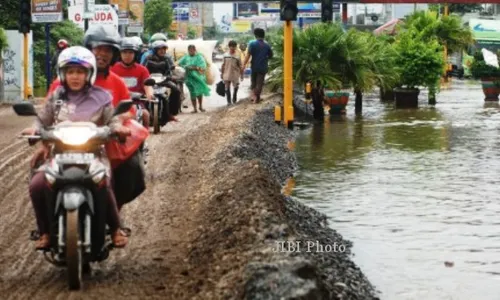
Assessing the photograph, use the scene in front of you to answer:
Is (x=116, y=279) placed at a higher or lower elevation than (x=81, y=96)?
lower

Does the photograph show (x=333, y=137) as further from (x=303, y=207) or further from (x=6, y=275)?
(x=6, y=275)

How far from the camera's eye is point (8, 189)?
11.4m

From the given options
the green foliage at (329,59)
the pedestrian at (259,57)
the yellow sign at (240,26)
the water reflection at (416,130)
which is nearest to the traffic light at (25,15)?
the pedestrian at (259,57)

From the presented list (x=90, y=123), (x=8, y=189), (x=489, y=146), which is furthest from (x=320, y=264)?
(x=489, y=146)

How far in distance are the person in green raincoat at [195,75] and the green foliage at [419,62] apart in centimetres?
Answer: 443

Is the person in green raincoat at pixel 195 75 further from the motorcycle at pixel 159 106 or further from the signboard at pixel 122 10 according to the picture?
the signboard at pixel 122 10

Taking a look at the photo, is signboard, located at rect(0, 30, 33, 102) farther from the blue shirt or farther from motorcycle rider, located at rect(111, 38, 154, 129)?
motorcycle rider, located at rect(111, 38, 154, 129)

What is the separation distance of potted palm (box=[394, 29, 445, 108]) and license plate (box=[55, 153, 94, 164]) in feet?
61.0

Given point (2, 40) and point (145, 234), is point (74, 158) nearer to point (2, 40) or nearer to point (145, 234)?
point (145, 234)

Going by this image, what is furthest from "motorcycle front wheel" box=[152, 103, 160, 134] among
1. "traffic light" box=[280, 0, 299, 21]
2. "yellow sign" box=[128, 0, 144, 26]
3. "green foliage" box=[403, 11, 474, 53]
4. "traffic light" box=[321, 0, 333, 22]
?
"yellow sign" box=[128, 0, 144, 26]

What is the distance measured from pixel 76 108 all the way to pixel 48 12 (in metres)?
19.6

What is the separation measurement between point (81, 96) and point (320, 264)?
1.93 metres

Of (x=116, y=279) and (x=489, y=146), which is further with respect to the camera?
(x=489, y=146)

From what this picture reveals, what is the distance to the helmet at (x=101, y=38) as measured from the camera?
7.73 metres
